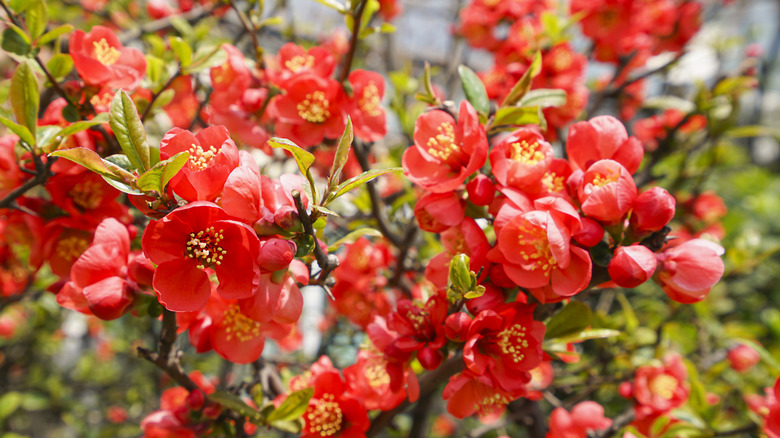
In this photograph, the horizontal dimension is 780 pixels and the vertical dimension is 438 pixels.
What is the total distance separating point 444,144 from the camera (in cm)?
80

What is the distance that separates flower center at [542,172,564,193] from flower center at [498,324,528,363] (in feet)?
0.72

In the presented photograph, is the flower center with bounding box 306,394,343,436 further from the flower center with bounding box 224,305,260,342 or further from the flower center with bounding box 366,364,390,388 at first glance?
the flower center with bounding box 224,305,260,342

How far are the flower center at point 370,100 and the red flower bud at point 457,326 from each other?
0.51m

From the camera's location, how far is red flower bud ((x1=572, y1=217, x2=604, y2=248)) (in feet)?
2.15

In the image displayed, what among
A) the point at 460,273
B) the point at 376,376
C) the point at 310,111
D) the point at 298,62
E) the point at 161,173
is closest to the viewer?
the point at 161,173

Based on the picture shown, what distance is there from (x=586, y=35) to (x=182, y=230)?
64.3 inches

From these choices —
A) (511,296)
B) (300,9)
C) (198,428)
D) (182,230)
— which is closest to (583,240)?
(511,296)

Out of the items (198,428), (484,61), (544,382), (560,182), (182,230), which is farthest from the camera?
(484,61)

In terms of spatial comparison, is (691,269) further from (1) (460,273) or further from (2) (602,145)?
(1) (460,273)

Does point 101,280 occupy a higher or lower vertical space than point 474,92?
lower

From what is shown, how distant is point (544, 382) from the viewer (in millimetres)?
1312

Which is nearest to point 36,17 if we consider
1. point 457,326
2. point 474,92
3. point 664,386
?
point 474,92

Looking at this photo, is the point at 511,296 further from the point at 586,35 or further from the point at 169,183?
the point at 586,35

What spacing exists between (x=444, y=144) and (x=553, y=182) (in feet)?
0.61
